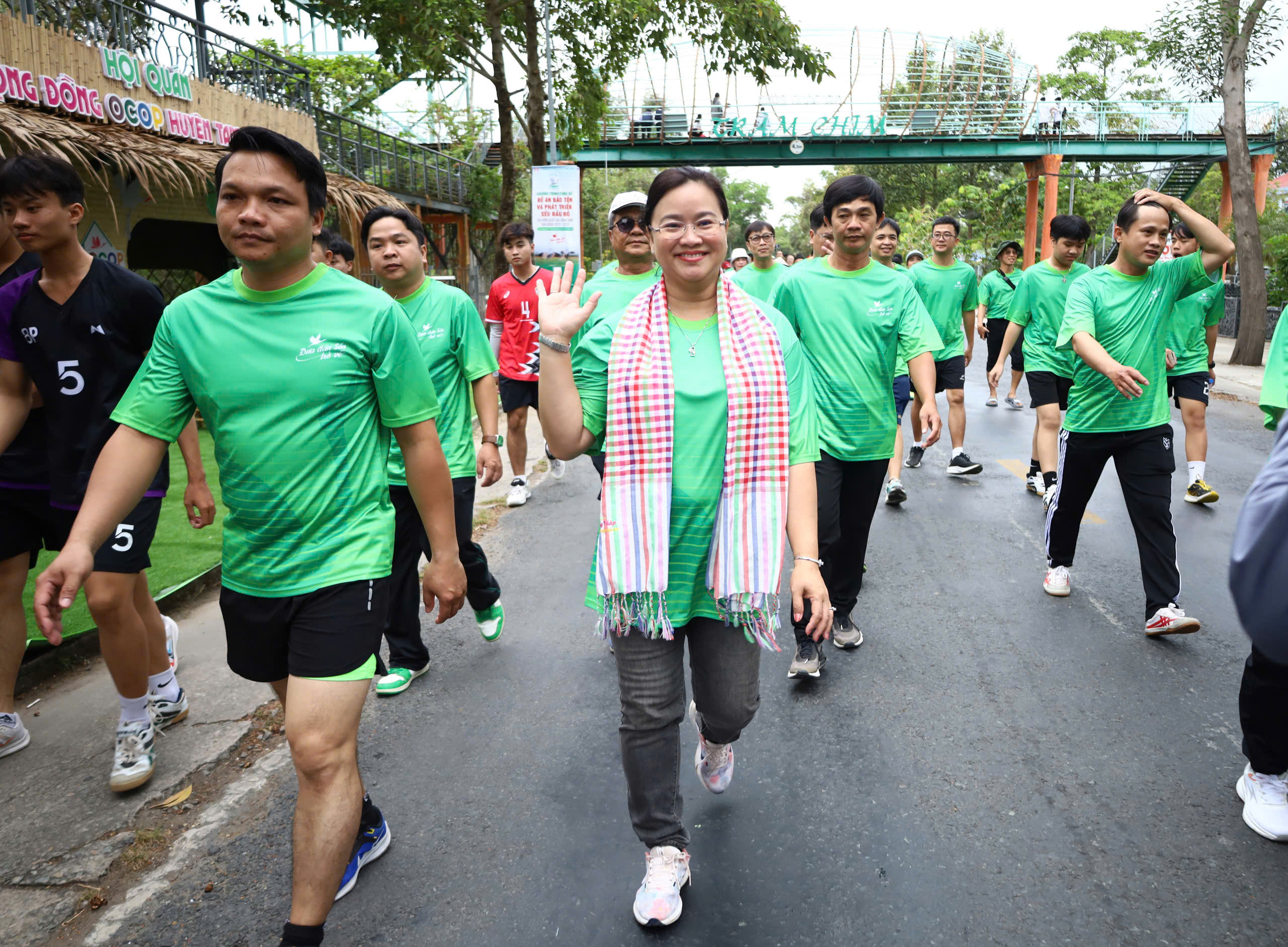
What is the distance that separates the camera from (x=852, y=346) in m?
4.43

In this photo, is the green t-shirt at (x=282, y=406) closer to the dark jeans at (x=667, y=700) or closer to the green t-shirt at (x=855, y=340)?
the dark jeans at (x=667, y=700)

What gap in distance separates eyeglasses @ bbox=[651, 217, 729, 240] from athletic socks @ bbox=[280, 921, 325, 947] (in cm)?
197

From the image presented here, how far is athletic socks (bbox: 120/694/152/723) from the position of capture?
362 cm

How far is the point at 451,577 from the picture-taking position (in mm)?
2773

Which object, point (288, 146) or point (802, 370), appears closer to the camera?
point (288, 146)

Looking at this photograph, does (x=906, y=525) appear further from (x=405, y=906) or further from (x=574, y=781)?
(x=405, y=906)

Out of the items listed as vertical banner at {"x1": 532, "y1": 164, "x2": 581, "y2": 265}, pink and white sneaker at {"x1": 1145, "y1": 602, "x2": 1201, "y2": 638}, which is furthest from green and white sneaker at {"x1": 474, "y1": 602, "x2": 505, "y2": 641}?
vertical banner at {"x1": 532, "y1": 164, "x2": 581, "y2": 265}

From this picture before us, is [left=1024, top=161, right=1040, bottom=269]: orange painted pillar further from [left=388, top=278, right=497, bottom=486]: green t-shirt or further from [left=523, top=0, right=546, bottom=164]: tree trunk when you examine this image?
[left=388, top=278, right=497, bottom=486]: green t-shirt

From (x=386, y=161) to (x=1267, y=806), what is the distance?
2064 centimetres

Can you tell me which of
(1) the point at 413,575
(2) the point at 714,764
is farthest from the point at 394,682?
(2) the point at 714,764

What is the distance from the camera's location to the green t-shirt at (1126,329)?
4.85 m

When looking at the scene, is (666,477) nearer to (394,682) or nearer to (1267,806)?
(1267,806)

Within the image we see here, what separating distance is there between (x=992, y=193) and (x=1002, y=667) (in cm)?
4103

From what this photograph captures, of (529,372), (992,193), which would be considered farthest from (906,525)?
(992,193)
